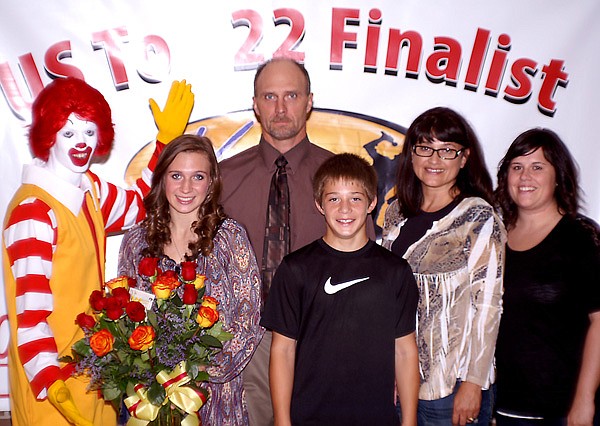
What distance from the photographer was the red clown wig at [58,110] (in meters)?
2.48

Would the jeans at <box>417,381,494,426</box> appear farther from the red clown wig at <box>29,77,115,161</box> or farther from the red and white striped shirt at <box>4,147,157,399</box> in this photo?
the red clown wig at <box>29,77,115,161</box>

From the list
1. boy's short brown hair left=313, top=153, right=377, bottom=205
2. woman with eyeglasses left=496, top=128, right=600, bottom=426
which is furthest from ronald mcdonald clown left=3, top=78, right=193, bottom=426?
woman with eyeglasses left=496, top=128, right=600, bottom=426

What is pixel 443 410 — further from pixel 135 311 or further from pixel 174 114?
pixel 174 114

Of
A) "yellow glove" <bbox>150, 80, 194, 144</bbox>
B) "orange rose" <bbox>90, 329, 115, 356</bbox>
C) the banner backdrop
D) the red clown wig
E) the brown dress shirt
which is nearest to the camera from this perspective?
"orange rose" <bbox>90, 329, 115, 356</bbox>

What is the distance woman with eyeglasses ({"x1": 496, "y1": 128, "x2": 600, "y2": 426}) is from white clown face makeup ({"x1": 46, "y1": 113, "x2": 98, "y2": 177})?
5.59ft

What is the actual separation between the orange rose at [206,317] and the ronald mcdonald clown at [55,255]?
63 centimetres

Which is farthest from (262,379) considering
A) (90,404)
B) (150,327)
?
(150,327)

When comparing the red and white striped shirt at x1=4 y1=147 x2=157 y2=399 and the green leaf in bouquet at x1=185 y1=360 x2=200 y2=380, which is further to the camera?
the red and white striped shirt at x1=4 y1=147 x2=157 y2=399

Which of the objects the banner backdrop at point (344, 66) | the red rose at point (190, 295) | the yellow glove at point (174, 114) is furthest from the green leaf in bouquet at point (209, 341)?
the banner backdrop at point (344, 66)

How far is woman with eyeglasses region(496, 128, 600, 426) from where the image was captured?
2297mm

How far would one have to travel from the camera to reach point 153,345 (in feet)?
6.41

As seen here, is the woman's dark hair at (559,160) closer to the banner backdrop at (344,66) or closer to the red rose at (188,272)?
the banner backdrop at (344,66)

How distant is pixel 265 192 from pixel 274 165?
0.45 feet

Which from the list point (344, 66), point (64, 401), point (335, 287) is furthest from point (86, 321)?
point (344, 66)
